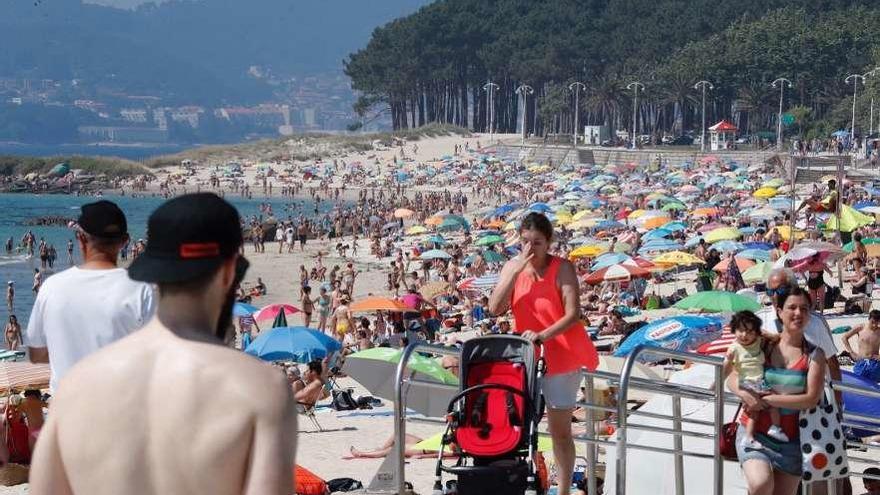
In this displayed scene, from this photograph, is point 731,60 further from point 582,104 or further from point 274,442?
point 274,442

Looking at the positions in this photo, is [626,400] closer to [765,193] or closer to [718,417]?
[718,417]

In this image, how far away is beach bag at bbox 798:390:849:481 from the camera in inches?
194

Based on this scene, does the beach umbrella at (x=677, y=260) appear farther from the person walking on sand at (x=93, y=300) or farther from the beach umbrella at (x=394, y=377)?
the person walking on sand at (x=93, y=300)

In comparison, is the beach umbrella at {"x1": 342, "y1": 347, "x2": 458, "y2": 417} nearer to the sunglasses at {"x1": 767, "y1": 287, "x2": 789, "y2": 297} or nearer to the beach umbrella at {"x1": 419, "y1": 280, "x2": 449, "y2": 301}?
the sunglasses at {"x1": 767, "y1": 287, "x2": 789, "y2": 297}

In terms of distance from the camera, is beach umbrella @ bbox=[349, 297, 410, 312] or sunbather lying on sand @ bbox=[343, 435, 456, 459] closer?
sunbather lying on sand @ bbox=[343, 435, 456, 459]

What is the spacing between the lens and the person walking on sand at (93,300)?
359 cm

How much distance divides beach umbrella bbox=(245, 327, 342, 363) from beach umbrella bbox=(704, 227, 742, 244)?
39.8ft

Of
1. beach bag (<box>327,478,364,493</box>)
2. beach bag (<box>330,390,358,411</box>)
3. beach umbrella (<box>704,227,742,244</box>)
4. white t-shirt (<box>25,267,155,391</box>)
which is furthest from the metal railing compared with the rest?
beach umbrella (<box>704,227,742,244</box>)

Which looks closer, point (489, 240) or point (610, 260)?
point (610, 260)

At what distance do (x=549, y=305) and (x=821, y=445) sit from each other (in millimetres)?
1093

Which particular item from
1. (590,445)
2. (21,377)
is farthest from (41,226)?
(590,445)

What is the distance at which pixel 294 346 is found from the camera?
548 inches

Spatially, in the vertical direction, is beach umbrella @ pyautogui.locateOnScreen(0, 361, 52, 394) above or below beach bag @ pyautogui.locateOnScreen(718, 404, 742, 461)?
below

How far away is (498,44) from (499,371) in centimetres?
11000
